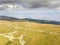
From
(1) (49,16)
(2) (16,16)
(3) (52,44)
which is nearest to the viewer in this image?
(3) (52,44)

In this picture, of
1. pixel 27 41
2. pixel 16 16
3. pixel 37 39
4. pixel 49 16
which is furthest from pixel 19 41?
pixel 49 16

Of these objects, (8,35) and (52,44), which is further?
(8,35)

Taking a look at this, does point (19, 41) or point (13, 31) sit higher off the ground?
point (13, 31)

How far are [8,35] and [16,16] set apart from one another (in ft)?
7.29

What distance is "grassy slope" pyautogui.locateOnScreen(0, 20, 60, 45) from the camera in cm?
1363

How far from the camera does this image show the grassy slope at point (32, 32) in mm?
13633

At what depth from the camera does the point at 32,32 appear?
46.4 feet

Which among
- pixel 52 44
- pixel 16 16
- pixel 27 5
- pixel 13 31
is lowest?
pixel 52 44

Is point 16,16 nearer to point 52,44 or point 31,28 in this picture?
point 31,28

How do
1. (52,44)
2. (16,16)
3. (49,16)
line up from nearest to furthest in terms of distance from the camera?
(52,44), (49,16), (16,16)

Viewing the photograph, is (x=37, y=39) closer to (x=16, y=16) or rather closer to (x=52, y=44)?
(x=52, y=44)

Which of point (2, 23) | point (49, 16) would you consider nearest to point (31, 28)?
point (49, 16)

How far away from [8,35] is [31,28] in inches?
94.6

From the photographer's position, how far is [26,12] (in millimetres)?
14961
